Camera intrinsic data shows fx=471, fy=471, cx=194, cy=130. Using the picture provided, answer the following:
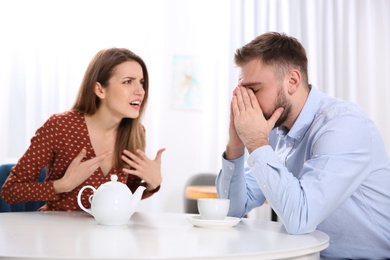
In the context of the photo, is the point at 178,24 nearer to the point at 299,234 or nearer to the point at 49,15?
the point at 49,15

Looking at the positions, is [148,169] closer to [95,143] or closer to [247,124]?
[95,143]

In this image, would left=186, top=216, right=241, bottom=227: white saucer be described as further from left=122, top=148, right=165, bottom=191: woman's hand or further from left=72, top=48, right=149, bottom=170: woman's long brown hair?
left=72, top=48, right=149, bottom=170: woman's long brown hair

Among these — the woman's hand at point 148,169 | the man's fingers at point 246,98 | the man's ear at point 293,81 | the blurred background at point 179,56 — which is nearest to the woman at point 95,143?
the woman's hand at point 148,169

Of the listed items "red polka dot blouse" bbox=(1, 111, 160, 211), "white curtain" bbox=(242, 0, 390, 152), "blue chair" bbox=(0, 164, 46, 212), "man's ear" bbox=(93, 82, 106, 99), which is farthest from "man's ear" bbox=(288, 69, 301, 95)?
"white curtain" bbox=(242, 0, 390, 152)

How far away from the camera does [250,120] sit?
1.53 metres

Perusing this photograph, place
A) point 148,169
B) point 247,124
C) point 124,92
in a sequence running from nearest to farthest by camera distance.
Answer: point 247,124 → point 148,169 → point 124,92

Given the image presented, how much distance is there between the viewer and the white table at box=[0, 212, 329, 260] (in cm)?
90

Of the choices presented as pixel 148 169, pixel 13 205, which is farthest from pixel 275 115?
pixel 13 205

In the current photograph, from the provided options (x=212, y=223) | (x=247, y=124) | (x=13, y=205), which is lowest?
(x=13, y=205)

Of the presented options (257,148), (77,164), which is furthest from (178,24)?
(257,148)

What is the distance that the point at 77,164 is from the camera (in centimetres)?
176

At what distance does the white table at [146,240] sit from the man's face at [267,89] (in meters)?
0.41

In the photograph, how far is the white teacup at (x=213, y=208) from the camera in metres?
1.34

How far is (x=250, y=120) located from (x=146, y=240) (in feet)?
2.00
